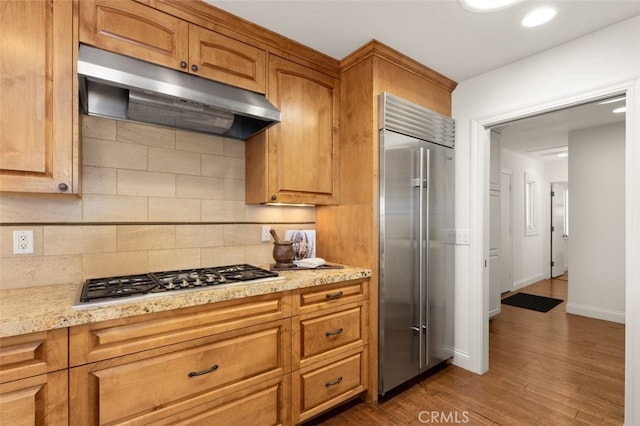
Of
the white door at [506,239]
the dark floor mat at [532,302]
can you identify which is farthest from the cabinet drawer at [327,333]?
the white door at [506,239]

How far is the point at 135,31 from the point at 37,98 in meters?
0.58

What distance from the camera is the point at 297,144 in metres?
2.21

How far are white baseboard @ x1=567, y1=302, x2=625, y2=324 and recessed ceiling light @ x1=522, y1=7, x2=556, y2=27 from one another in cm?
395

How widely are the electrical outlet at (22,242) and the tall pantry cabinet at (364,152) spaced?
5.99 feet

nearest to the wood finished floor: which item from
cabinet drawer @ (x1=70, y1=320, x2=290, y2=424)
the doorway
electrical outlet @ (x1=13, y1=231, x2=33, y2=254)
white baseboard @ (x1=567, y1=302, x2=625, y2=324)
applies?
white baseboard @ (x1=567, y1=302, x2=625, y2=324)

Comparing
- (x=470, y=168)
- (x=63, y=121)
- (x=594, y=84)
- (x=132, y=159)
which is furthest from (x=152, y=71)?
(x=594, y=84)

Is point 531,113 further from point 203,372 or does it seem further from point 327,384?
point 203,372

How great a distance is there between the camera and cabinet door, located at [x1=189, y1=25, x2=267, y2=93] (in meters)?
1.78

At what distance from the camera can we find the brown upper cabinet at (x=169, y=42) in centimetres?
152

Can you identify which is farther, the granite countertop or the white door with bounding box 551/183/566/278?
the white door with bounding box 551/183/566/278

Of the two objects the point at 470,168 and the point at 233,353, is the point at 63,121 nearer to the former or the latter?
the point at 233,353

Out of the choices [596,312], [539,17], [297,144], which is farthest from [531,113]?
[596,312]

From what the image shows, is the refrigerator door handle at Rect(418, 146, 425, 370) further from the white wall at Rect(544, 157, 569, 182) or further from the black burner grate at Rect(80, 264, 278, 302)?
the white wall at Rect(544, 157, 569, 182)

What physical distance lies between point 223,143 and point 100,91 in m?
0.76
